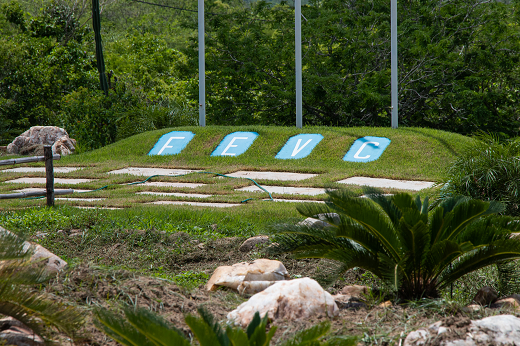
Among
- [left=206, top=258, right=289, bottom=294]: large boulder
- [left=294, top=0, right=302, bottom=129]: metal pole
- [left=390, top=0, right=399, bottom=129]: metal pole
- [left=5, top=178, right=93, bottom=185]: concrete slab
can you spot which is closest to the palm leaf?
[left=206, top=258, right=289, bottom=294]: large boulder

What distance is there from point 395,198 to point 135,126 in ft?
45.3

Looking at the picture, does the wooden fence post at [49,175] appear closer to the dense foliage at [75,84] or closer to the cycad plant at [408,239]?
the cycad plant at [408,239]

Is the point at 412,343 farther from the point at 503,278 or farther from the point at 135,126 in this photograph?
the point at 135,126

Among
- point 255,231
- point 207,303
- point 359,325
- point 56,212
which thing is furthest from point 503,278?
point 56,212

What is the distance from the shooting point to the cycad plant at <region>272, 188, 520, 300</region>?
4188mm

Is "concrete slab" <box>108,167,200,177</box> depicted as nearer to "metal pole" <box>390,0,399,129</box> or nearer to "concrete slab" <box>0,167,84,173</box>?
"concrete slab" <box>0,167,84,173</box>

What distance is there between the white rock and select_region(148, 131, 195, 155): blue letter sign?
9.96 metres

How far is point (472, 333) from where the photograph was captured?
10.6 ft

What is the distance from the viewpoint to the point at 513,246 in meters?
4.09

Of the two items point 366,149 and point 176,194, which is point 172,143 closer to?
point 176,194

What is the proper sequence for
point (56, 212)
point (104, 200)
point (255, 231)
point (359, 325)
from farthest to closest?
point (104, 200), point (56, 212), point (255, 231), point (359, 325)

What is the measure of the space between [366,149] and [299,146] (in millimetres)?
1641

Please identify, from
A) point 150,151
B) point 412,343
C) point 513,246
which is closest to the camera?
point 412,343

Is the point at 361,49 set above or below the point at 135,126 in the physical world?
above
